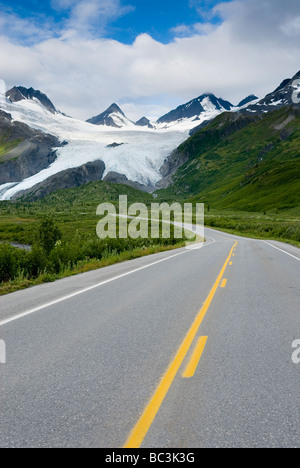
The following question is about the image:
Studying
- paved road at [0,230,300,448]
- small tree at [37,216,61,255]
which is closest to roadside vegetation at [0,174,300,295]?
small tree at [37,216,61,255]

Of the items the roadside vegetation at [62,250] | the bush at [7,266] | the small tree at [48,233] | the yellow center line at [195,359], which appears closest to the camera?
the yellow center line at [195,359]

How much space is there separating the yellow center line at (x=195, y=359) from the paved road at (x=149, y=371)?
3cm

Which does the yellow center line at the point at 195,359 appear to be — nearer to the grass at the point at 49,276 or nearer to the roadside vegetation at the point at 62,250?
the grass at the point at 49,276

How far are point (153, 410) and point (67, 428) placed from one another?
0.89 meters

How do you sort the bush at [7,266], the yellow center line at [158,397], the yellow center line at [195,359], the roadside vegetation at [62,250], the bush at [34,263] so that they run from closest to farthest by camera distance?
the yellow center line at [158,397] < the yellow center line at [195,359] < the bush at [7,266] < the roadside vegetation at [62,250] < the bush at [34,263]

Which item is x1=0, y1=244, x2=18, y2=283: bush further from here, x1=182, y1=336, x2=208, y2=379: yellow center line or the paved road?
x1=182, y1=336, x2=208, y2=379: yellow center line

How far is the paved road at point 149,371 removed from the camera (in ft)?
11.2

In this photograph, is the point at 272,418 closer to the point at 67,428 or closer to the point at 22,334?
the point at 67,428

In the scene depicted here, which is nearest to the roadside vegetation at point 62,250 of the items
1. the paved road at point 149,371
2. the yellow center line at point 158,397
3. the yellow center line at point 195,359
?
the paved road at point 149,371

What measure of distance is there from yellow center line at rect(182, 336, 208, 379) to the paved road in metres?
0.03

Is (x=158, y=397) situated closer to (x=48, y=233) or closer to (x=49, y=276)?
(x=49, y=276)

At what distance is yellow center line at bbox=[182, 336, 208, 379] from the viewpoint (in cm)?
473

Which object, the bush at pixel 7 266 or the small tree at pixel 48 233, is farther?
the small tree at pixel 48 233
